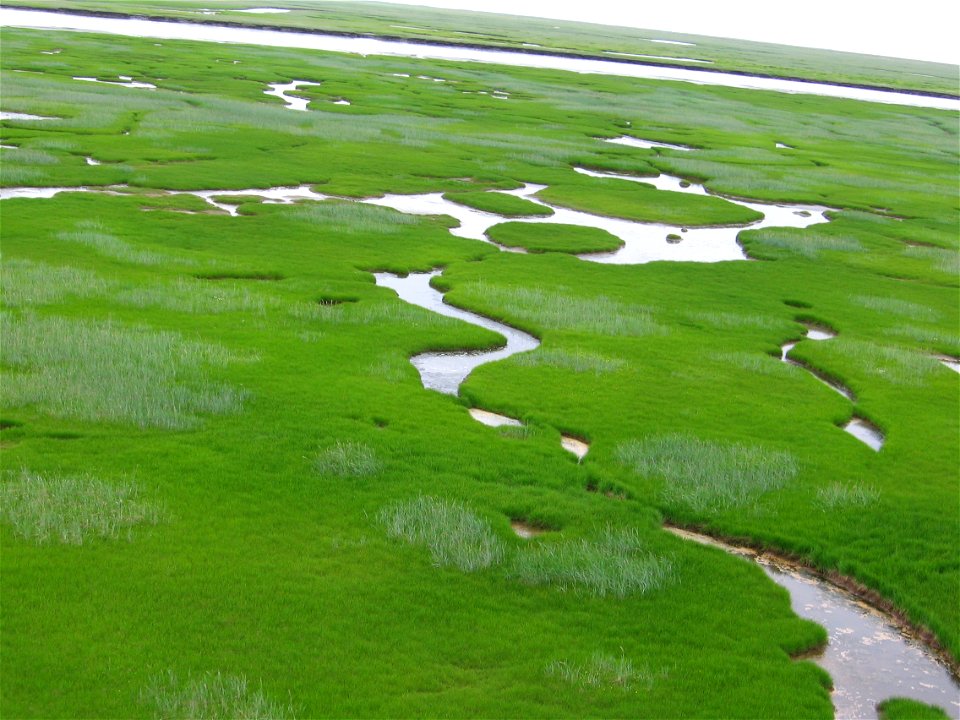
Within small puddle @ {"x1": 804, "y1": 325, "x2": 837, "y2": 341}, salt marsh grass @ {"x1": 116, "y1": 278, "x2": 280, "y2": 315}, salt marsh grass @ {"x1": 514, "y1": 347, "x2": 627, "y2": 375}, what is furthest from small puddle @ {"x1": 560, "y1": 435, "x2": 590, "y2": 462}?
small puddle @ {"x1": 804, "y1": 325, "x2": 837, "y2": 341}

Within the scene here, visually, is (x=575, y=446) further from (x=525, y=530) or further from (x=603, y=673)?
(x=603, y=673)

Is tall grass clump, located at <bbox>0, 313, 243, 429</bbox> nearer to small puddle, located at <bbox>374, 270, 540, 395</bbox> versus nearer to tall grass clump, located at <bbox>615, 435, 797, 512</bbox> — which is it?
small puddle, located at <bbox>374, 270, 540, 395</bbox>

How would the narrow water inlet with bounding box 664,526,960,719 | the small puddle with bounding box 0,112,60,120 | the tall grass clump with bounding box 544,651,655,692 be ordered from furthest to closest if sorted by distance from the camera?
the small puddle with bounding box 0,112,60,120, the narrow water inlet with bounding box 664,526,960,719, the tall grass clump with bounding box 544,651,655,692

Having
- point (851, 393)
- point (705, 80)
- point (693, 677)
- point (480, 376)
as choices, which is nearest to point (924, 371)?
point (851, 393)

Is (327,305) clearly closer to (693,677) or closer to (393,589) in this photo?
(393,589)

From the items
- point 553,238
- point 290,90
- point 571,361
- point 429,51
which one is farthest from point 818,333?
point 429,51

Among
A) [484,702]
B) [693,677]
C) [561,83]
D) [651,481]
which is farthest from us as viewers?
[561,83]
